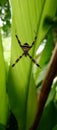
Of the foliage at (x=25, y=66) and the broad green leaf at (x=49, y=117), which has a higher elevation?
the foliage at (x=25, y=66)

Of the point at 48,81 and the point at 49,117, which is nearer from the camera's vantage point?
the point at 48,81

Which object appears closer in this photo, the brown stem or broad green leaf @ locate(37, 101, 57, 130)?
the brown stem

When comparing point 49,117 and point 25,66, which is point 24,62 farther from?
point 49,117

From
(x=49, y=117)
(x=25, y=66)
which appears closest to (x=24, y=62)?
(x=25, y=66)

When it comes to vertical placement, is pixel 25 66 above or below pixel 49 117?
above

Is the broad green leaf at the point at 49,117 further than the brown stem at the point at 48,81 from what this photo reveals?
Yes

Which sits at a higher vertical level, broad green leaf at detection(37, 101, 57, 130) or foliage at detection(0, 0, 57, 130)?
foliage at detection(0, 0, 57, 130)
